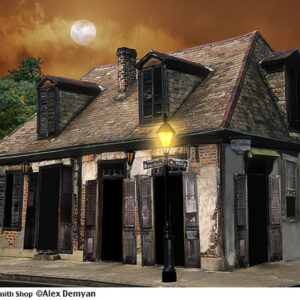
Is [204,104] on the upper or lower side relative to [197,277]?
upper

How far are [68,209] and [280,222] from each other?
253 inches

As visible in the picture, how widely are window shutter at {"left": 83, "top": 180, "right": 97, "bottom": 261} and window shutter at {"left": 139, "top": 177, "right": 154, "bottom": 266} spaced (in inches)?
72.0

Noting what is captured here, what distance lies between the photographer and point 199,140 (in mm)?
13289

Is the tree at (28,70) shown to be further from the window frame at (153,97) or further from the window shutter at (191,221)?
the window shutter at (191,221)

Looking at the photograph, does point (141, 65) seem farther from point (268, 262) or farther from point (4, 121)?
point (4, 121)

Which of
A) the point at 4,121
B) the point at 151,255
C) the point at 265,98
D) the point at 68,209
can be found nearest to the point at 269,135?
the point at 265,98

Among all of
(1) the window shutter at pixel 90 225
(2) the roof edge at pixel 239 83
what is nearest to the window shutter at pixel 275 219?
(2) the roof edge at pixel 239 83

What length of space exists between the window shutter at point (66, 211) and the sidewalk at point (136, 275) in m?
1.12

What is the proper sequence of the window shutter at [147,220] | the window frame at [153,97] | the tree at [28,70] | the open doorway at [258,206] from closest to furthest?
the open doorway at [258,206]
the window shutter at [147,220]
the window frame at [153,97]
the tree at [28,70]

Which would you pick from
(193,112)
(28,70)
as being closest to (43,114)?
(193,112)

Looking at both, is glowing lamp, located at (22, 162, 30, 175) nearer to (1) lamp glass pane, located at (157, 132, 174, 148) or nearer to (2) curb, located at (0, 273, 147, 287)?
(2) curb, located at (0, 273, 147, 287)

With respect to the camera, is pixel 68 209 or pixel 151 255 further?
pixel 68 209

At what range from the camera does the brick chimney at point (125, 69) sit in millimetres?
18391

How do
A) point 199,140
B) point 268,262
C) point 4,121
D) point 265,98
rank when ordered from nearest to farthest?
point 199,140 → point 268,262 → point 265,98 → point 4,121
